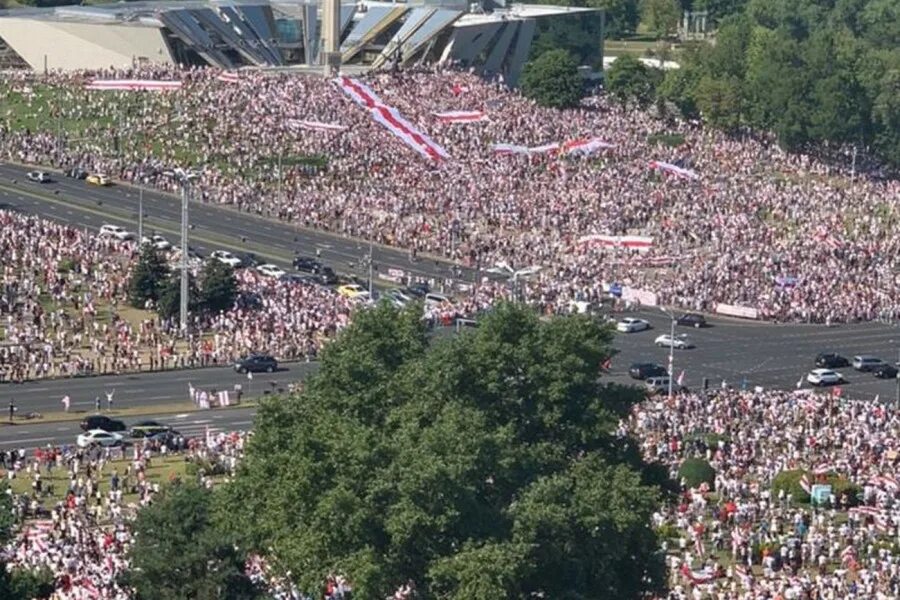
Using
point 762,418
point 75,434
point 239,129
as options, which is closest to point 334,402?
point 75,434

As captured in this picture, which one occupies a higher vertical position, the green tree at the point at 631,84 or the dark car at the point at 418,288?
the green tree at the point at 631,84

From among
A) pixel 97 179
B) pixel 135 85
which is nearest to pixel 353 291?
pixel 97 179

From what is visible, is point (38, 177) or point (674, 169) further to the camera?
point (674, 169)

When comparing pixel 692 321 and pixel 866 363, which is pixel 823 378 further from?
pixel 692 321

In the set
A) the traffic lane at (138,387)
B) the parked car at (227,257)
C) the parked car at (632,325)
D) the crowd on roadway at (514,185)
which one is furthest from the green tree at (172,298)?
the parked car at (632,325)

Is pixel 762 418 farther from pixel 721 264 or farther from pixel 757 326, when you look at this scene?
pixel 721 264

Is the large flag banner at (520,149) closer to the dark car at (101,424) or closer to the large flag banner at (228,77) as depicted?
the large flag banner at (228,77)
